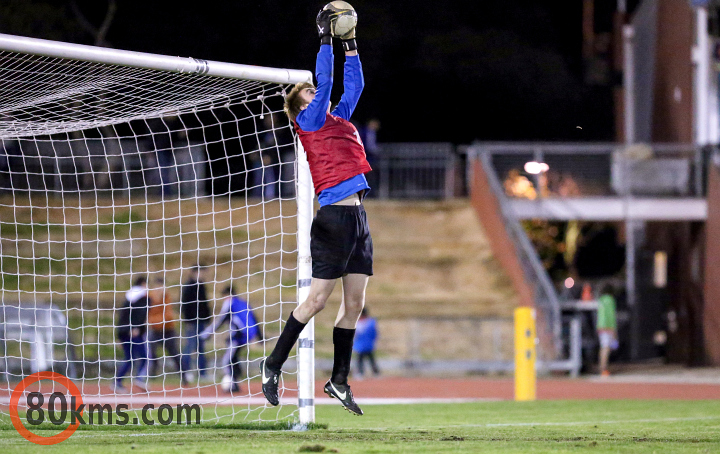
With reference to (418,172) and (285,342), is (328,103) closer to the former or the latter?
(285,342)

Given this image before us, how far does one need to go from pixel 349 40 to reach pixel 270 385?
2308 mm

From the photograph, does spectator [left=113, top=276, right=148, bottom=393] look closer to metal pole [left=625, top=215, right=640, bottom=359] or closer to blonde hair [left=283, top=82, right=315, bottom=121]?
blonde hair [left=283, top=82, right=315, bottom=121]

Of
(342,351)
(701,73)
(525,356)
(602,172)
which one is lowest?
(525,356)

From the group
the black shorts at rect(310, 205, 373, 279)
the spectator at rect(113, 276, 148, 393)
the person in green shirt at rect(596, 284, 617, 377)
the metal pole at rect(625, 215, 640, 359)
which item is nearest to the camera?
the black shorts at rect(310, 205, 373, 279)

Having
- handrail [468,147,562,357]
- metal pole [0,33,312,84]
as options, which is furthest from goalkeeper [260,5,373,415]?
handrail [468,147,562,357]

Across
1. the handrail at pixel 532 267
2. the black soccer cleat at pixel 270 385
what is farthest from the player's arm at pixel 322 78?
the handrail at pixel 532 267

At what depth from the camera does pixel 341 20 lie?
5754mm

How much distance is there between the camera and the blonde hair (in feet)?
19.8

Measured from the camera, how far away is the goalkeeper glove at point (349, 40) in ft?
19.1

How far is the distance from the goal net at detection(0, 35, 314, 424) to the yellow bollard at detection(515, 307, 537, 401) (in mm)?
3164

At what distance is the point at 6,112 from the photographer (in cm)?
802

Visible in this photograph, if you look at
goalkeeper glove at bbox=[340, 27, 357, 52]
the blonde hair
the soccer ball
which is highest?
the soccer ball

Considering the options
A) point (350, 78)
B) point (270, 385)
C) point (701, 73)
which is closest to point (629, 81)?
point (701, 73)

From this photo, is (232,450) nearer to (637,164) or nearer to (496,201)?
(496,201)
